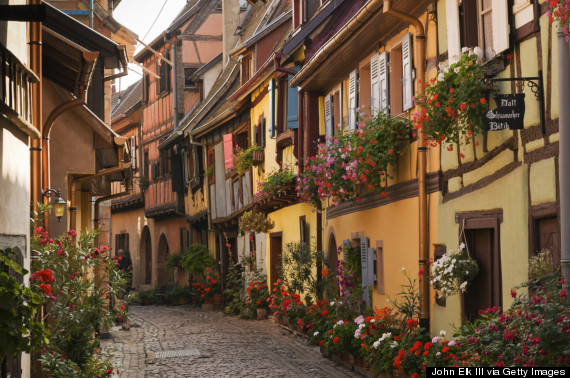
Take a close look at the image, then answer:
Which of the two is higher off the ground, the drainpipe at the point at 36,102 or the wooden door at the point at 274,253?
the drainpipe at the point at 36,102

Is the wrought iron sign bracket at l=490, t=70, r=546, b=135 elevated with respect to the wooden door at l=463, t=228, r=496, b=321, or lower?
elevated

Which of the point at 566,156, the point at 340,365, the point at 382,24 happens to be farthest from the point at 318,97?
the point at 566,156

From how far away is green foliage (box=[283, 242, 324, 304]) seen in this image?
1628 cm

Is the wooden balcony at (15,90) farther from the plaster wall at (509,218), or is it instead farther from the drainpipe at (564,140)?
the plaster wall at (509,218)

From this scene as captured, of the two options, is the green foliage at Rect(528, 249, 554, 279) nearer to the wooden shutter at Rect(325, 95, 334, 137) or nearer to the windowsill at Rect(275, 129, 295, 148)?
the wooden shutter at Rect(325, 95, 334, 137)

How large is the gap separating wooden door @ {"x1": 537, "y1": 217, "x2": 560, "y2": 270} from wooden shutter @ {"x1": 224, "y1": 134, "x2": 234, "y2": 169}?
1711cm

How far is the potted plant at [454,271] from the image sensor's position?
A: 30.0 ft

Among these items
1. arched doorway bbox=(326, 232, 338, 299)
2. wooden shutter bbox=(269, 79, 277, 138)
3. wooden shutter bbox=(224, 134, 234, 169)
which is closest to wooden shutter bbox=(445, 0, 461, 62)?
arched doorway bbox=(326, 232, 338, 299)

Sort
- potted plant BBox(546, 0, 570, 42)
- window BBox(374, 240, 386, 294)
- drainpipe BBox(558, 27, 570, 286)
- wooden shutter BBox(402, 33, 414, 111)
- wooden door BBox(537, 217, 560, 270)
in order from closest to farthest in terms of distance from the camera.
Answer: potted plant BBox(546, 0, 570, 42), drainpipe BBox(558, 27, 570, 286), wooden door BBox(537, 217, 560, 270), wooden shutter BBox(402, 33, 414, 111), window BBox(374, 240, 386, 294)

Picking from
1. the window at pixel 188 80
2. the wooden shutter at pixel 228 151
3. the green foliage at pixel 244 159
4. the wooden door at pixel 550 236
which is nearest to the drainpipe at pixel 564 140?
the wooden door at pixel 550 236

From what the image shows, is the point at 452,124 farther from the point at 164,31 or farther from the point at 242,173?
the point at 164,31

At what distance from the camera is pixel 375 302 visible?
13.2 m

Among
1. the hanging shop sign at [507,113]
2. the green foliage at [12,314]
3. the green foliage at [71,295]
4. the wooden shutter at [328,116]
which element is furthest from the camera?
the wooden shutter at [328,116]

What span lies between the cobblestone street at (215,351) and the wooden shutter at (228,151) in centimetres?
487
